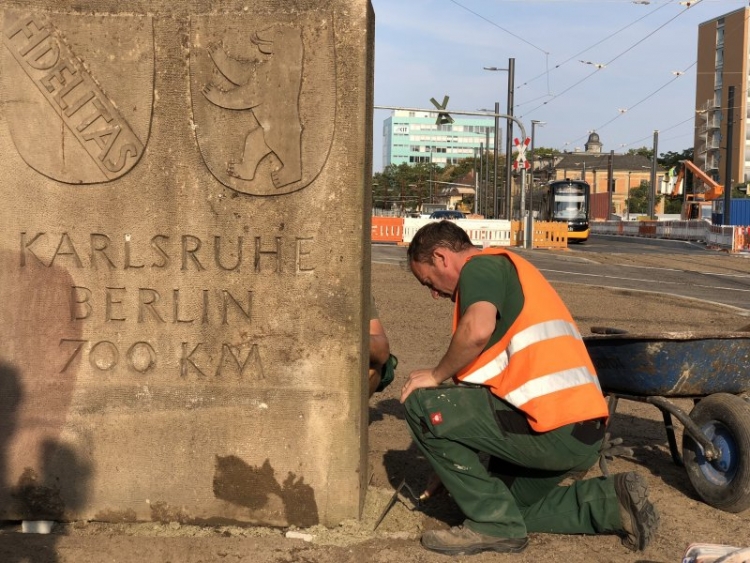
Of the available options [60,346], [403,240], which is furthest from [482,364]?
[403,240]

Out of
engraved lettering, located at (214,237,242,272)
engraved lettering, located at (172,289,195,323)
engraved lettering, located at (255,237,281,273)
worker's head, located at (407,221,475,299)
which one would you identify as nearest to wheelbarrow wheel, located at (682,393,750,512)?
worker's head, located at (407,221,475,299)

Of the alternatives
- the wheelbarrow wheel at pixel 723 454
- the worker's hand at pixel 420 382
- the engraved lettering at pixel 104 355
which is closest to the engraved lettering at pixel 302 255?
the worker's hand at pixel 420 382

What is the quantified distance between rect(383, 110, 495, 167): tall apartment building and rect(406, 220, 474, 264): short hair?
177 meters

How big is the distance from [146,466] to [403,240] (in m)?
31.4

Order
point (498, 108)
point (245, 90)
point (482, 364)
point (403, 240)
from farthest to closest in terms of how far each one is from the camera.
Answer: point (498, 108) < point (403, 240) < point (245, 90) < point (482, 364)

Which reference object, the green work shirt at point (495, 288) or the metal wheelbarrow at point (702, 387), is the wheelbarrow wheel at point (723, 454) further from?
the green work shirt at point (495, 288)

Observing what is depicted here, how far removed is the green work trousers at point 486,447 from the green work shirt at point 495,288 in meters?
0.29

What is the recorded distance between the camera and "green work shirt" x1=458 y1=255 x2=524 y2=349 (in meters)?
3.71

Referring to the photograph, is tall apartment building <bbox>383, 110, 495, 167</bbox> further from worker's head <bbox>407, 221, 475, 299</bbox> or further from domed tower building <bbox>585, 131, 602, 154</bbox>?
worker's head <bbox>407, 221, 475, 299</bbox>

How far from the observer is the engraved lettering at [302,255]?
4141 millimetres

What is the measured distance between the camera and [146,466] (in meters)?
4.21

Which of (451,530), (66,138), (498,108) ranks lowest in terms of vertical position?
(451,530)

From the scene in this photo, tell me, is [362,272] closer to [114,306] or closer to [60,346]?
[114,306]

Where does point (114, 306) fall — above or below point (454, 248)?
below
